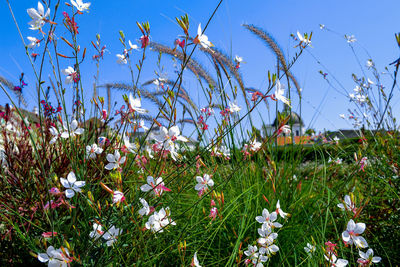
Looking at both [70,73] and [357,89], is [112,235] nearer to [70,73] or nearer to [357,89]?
[70,73]

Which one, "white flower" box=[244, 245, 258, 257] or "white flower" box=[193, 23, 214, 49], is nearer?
"white flower" box=[193, 23, 214, 49]

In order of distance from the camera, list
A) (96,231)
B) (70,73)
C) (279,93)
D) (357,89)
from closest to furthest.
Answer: (279,93), (96,231), (70,73), (357,89)

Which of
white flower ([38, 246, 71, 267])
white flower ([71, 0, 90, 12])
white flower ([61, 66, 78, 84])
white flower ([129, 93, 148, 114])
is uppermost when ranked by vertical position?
white flower ([71, 0, 90, 12])

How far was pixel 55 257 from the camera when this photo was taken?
1107 mm

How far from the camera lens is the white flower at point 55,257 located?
1.09 m

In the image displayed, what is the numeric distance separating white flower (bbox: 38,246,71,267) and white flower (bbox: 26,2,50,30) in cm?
86

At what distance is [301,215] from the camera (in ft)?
6.61

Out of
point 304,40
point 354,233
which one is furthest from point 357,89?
point 354,233

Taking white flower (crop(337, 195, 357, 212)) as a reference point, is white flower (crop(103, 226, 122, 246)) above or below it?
below

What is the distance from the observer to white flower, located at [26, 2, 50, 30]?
4.00 ft

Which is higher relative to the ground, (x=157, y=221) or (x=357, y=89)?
(x=357, y=89)

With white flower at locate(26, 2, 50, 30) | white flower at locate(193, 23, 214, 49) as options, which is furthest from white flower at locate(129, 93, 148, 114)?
white flower at locate(26, 2, 50, 30)

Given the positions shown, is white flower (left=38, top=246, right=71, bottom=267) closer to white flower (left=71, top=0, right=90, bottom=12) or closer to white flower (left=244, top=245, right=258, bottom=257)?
white flower (left=244, top=245, right=258, bottom=257)

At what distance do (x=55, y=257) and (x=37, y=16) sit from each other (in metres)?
0.91
